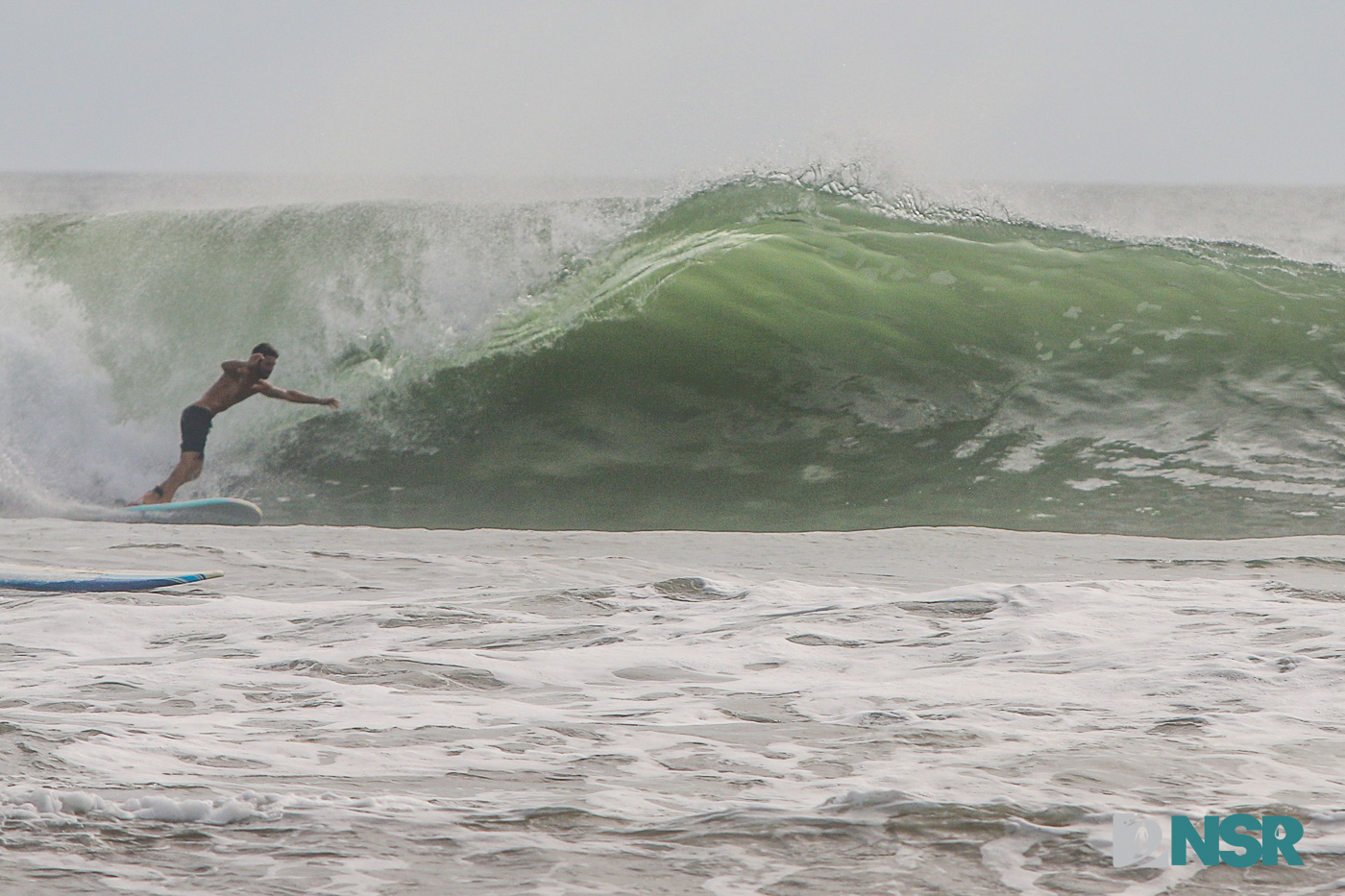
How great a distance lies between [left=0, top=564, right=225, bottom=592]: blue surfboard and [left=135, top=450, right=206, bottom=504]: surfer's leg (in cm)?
216

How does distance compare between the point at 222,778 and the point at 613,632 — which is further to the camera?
the point at 613,632

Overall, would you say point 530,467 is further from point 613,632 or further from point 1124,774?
point 1124,774

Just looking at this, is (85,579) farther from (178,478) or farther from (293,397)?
(293,397)

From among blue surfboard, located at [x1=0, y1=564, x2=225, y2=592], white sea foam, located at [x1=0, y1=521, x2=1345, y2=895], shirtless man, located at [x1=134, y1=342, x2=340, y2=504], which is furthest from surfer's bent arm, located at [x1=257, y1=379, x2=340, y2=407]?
blue surfboard, located at [x1=0, y1=564, x2=225, y2=592]

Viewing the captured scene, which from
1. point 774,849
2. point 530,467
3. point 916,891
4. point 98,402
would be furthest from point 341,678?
point 98,402

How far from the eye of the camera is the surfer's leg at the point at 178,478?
6891mm

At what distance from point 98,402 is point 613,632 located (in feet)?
18.6

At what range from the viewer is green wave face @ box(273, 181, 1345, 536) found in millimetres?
6625

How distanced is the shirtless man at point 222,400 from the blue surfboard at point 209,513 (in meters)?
0.43

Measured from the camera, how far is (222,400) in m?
7.45

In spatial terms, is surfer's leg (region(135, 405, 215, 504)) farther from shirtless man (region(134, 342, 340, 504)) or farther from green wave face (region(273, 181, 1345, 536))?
green wave face (region(273, 181, 1345, 536))

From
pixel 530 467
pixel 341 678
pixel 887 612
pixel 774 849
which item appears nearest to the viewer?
pixel 774 849

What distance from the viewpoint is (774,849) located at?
2.10 metres

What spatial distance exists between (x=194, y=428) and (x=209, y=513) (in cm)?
104
